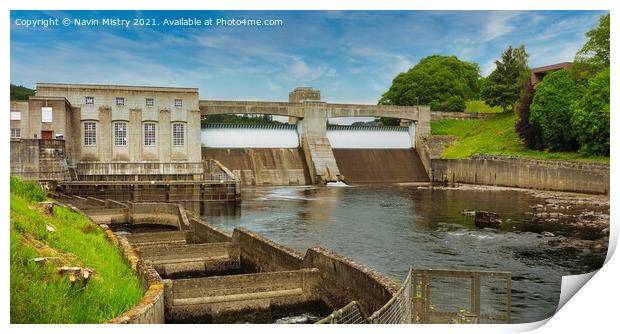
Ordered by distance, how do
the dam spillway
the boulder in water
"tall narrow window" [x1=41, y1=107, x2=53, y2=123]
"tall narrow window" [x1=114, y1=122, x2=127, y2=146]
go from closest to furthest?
the boulder in water, "tall narrow window" [x1=41, y1=107, x2=53, y2=123], "tall narrow window" [x1=114, y1=122, x2=127, y2=146], the dam spillway

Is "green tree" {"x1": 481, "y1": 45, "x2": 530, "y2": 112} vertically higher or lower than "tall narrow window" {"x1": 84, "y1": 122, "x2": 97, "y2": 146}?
higher

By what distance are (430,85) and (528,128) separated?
64.6 feet

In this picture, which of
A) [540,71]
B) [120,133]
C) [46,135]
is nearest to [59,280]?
[46,135]

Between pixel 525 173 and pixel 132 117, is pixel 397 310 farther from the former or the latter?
pixel 132 117

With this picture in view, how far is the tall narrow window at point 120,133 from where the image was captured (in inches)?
1458

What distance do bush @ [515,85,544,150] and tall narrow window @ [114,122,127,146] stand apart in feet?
85.0

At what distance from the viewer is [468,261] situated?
48.0 feet

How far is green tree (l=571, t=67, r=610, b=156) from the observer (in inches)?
1178

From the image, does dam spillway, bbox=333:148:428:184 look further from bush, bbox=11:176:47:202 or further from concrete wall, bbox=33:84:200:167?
bush, bbox=11:176:47:202

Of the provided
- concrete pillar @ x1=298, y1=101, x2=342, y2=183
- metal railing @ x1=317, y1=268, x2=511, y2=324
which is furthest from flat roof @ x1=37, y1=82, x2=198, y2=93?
metal railing @ x1=317, y1=268, x2=511, y2=324

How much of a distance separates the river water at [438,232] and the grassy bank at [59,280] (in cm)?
628

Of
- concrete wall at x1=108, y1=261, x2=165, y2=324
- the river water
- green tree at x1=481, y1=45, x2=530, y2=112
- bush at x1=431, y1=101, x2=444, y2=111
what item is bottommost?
the river water

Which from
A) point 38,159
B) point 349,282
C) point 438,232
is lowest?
Answer: point 438,232

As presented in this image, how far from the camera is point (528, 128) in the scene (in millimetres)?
38719
